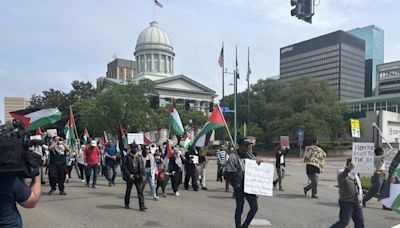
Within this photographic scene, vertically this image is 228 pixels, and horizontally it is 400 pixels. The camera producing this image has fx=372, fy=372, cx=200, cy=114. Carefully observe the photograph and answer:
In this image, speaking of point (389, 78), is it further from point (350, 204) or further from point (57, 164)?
point (350, 204)

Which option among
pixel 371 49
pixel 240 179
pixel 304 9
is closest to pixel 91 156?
pixel 240 179

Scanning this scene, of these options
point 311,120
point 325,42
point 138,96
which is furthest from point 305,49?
point 138,96

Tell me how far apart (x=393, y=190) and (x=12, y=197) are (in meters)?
4.41

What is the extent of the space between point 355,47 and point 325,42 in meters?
10.9

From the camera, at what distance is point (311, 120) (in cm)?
4675

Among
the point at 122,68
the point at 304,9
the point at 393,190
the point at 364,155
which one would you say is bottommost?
the point at 393,190

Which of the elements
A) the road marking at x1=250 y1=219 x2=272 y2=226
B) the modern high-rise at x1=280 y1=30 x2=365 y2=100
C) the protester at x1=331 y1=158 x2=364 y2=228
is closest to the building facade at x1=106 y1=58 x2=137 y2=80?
the modern high-rise at x1=280 y1=30 x2=365 y2=100

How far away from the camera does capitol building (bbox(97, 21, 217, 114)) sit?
84000mm

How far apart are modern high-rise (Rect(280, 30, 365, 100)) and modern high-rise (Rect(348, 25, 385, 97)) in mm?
26556

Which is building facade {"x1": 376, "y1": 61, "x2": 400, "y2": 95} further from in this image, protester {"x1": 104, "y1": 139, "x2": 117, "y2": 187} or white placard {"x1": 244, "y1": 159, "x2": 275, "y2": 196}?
white placard {"x1": 244, "y1": 159, "x2": 275, "y2": 196}

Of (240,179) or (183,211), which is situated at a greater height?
(240,179)

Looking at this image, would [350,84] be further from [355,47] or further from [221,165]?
[221,165]

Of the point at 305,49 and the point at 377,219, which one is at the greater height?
the point at 305,49

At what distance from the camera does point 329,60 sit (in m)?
87.6
